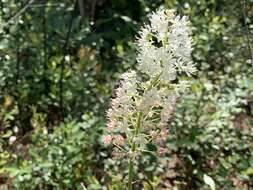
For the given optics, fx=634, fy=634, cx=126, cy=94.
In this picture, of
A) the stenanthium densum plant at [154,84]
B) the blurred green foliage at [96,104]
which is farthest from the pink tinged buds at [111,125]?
the blurred green foliage at [96,104]

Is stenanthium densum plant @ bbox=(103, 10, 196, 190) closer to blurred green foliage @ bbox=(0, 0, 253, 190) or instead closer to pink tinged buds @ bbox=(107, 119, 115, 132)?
pink tinged buds @ bbox=(107, 119, 115, 132)

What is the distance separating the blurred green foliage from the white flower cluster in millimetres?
745

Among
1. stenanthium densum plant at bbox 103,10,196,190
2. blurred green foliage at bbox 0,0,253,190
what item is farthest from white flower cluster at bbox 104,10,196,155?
blurred green foliage at bbox 0,0,253,190

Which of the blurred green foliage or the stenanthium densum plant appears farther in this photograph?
the blurred green foliage

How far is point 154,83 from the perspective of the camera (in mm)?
2061

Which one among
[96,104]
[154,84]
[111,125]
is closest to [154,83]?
[154,84]

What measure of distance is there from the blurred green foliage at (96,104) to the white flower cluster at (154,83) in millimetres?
745

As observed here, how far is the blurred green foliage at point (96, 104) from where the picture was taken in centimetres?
328

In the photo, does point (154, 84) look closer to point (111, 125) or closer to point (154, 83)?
point (154, 83)

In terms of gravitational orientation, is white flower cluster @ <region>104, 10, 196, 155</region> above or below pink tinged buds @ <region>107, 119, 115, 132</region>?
above

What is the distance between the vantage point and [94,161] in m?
3.56

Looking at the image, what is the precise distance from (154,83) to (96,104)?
1.94 meters

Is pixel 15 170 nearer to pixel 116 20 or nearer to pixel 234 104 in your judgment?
pixel 234 104

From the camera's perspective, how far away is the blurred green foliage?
10.7 ft
